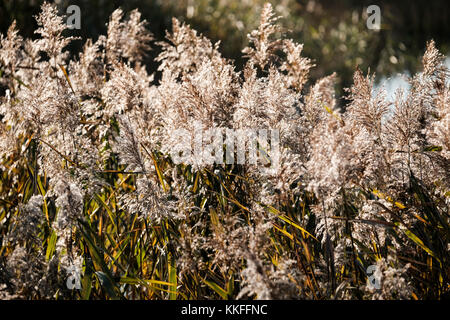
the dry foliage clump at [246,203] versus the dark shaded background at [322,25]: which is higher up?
the dark shaded background at [322,25]

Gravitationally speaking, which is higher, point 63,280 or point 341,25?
point 341,25

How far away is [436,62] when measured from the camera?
186cm

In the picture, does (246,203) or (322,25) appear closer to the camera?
(246,203)

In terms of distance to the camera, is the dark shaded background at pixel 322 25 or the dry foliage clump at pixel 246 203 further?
the dark shaded background at pixel 322 25

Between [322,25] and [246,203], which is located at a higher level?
[322,25]

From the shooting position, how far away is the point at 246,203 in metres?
1.77

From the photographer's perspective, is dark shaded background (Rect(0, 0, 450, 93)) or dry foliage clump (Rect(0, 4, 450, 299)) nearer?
dry foliage clump (Rect(0, 4, 450, 299))

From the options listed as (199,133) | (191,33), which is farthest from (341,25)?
(199,133)

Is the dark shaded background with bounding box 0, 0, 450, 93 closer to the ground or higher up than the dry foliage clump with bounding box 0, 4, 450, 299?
higher up

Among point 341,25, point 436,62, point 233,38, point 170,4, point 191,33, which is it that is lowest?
point 436,62

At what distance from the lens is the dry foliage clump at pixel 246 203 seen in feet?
4.43

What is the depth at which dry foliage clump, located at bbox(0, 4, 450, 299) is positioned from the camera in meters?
1.35
